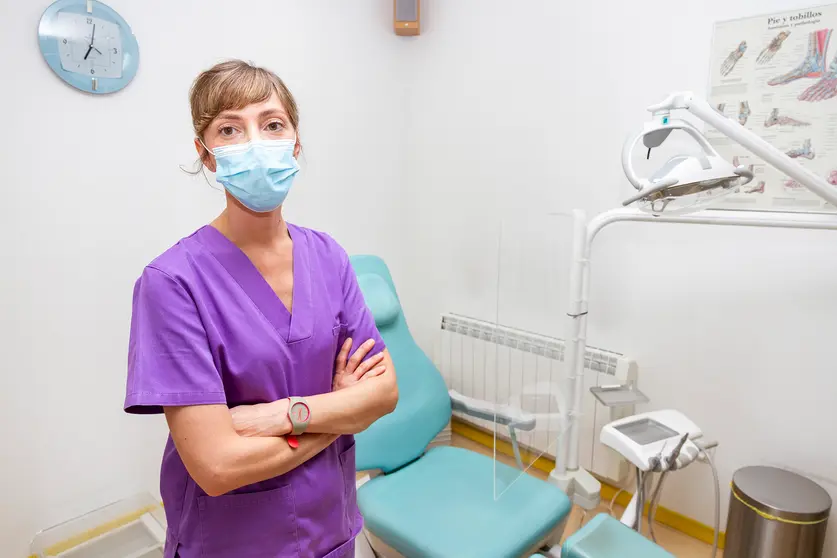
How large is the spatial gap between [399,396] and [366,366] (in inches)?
30.8

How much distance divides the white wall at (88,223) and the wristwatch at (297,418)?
1232 mm

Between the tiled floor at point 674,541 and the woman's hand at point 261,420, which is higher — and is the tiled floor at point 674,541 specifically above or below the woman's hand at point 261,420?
below

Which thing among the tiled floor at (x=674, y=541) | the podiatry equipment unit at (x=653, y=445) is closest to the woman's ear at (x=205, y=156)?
the podiatry equipment unit at (x=653, y=445)

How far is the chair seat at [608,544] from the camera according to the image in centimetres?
126

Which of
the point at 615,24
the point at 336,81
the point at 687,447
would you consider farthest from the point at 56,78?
the point at 687,447

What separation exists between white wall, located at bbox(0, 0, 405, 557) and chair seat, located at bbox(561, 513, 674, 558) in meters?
1.59

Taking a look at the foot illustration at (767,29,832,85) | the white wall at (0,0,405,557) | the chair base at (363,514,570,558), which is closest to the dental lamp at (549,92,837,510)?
the foot illustration at (767,29,832,85)

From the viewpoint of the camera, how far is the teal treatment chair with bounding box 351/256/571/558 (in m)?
1.46

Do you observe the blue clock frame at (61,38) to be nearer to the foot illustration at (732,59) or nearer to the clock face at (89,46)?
the clock face at (89,46)

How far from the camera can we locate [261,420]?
3.04 feet

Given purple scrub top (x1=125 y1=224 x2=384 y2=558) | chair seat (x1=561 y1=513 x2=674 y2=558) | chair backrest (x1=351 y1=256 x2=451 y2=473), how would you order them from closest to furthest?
purple scrub top (x1=125 y1=224 x2=384 y2=558)
chair seat (x1=561 y1=513 x2=674 y2=558)
chair backrest (x1=351 y1=256 x2=451 y2=473)

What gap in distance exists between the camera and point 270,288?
995 millimetres

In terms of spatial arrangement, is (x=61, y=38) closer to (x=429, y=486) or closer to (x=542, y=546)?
(x=429, y=486)

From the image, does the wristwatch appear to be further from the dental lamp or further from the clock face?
the clock face
